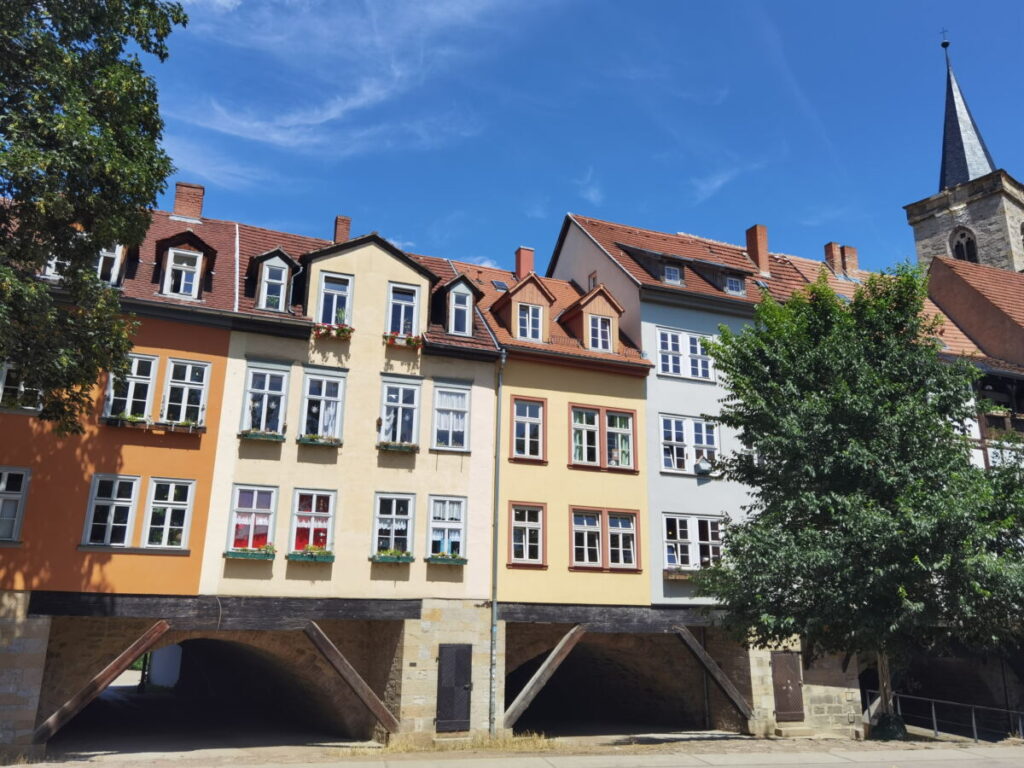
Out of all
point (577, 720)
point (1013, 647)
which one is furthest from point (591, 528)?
point (1013, 647)

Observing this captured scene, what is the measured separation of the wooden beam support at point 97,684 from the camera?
16.9 meters

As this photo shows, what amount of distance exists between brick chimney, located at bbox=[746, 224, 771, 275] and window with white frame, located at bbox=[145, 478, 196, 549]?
20.4m

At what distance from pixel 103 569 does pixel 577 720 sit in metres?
15.4

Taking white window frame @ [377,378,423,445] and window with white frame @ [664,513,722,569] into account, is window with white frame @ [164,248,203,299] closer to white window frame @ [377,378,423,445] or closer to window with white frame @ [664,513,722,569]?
white window frame @ [377,378,423,445]

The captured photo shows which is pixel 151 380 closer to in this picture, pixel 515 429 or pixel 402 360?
pixel 402 360

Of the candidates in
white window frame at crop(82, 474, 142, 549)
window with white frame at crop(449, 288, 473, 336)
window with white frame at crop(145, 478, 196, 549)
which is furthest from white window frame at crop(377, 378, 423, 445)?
white window frame at crop(82, 474, 142, 549)

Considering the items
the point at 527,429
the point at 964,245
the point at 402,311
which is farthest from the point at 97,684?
the point at 964,245

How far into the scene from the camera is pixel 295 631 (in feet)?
66.5

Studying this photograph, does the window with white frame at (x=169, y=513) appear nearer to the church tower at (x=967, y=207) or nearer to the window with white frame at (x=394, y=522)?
the window with white frame at (x=394, y=522)

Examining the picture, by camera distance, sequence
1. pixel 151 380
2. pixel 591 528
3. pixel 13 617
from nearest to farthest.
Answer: pixel 13 617, pixel 151 380, pixel 591 528

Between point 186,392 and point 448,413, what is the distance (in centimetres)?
625

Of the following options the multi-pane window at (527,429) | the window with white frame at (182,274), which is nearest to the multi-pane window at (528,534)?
the multi-pane window at (527,429)

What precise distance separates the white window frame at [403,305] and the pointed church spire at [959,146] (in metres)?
43.4

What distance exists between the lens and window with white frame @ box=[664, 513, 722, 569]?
888 inches
